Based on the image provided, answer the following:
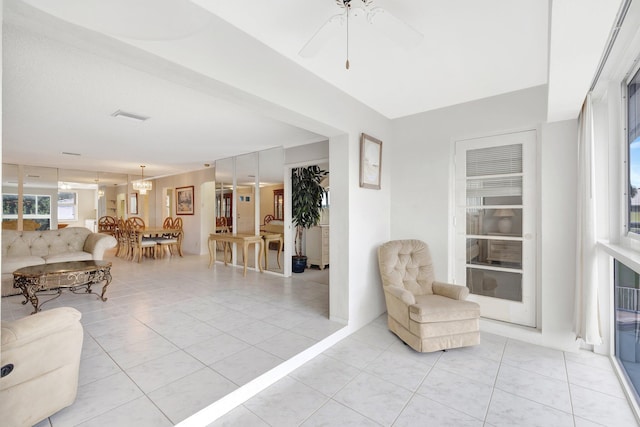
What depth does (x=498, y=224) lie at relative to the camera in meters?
3.07

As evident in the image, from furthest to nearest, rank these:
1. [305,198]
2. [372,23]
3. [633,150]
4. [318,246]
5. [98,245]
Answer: [318,246]
[305,198]
[98,245]
[633,150]
[372,23]

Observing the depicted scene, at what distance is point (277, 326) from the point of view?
3.00 m

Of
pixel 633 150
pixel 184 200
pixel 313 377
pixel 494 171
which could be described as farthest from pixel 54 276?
pixel 633 150

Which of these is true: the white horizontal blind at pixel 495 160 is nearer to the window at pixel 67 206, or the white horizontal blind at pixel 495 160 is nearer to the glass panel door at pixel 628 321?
the glass panel door at pixel 628 321

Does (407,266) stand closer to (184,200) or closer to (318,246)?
(318,246)

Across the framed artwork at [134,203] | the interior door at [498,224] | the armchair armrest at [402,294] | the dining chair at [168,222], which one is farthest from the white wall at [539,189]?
the framed artwork at [134,203]

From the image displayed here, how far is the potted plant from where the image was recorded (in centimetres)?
543

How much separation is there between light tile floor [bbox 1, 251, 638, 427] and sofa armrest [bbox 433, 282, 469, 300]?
1.58 ft

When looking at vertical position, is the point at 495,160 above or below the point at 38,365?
above

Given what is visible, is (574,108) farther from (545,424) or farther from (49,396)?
(49,396)

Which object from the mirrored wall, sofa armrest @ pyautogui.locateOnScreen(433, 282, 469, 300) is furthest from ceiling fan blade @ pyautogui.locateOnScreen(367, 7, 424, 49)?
the mirrored wall

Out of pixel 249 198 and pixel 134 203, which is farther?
pixel 134 203

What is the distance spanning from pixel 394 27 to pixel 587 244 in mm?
2287

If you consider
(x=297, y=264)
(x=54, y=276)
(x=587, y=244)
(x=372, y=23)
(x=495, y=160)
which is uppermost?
(x=372, y=23)
